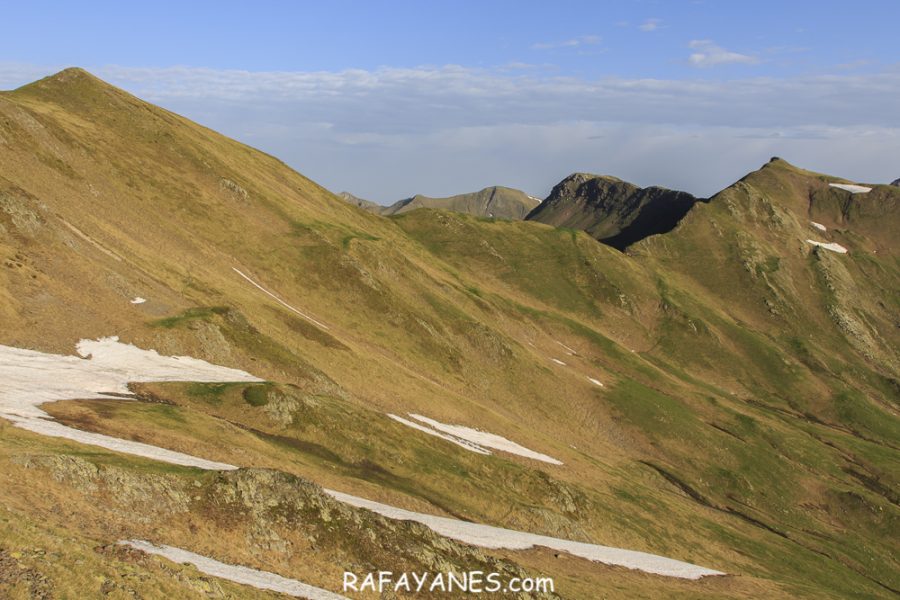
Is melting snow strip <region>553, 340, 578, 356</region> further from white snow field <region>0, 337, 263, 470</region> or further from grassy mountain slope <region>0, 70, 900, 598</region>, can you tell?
white snow field <region>0, 337, 263, 470</region>

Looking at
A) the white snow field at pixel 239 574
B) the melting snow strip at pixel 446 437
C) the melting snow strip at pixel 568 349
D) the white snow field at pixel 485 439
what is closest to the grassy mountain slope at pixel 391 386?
the white snow field at pixel 239 574

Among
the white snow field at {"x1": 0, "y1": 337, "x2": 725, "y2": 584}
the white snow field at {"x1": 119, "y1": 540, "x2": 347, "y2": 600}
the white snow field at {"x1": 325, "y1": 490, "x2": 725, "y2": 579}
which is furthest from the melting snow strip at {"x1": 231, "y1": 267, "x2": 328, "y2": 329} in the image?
the white snow field at {"x1": 119, "y1": 540, "x2": 347, "y2": 600}

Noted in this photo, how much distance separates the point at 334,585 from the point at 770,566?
6380cm

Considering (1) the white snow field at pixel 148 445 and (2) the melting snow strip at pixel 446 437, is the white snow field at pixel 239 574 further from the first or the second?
(2) the melting snow strip at pixel 446 437

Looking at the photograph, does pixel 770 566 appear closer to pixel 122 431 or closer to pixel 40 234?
pixel 122 431

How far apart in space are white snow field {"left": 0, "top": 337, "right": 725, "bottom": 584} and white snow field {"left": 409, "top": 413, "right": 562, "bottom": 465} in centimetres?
174

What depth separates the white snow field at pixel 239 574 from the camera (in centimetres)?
2888

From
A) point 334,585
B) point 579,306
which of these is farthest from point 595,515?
point 579,306

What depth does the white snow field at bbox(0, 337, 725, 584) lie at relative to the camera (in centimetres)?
3078

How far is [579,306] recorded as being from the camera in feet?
548

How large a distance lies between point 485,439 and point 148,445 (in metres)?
43.3

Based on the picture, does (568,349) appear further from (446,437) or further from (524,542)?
(524,542)

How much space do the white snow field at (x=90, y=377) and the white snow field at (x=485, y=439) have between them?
805 inches

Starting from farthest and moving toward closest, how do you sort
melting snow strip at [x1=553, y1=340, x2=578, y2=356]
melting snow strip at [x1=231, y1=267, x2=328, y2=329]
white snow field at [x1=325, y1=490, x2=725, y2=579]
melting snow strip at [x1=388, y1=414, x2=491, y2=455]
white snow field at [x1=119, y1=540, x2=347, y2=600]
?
1. melting snow strip at [x1=553, y1=340, x2=578, y2=356]
2. melting snow strip at [x1=231, y1=267, x2=328, y2=329]
3. melting snow strip at [x1=388, y1=414, x2=491, y2=455]
4. white snow field at [x1=325, y1=490, x2=725, y2=579]
5. white snow field at [x1=119, y1=540, x2=347, y2=600]
